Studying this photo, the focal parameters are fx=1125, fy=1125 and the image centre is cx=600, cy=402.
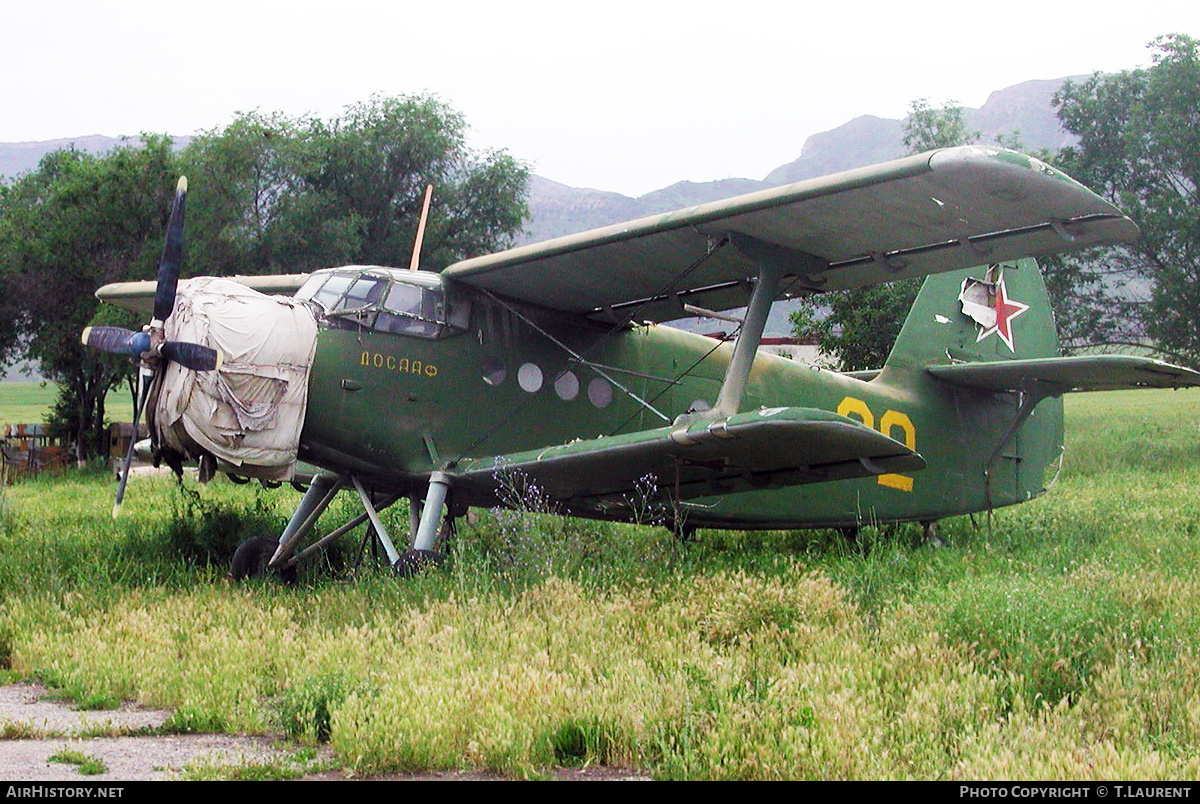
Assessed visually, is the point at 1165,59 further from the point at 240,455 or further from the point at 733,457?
the point at 240,455

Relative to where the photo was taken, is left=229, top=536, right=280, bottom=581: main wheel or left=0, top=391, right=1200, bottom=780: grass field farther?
left=229, top=536, right=280, bottom=581: main wheel

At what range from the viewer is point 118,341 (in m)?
7.94

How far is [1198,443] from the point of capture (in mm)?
24047

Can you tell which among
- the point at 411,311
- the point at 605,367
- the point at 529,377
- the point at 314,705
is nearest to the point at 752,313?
the point at 605,367

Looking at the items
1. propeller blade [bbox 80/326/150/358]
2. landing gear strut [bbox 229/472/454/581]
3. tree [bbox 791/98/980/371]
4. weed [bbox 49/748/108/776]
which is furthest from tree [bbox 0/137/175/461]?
weed [bbox 49/748/108/776]

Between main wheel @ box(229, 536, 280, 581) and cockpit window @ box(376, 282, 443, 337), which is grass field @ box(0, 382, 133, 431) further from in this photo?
cockpit window @ box(376, 282, 443, 337)

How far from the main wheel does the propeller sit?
1.33 m

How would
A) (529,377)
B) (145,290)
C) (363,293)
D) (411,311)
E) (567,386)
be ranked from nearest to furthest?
1. (363,293)
2. (411,311)
3. (529,377)
4. (567,386)
5. (145,290)

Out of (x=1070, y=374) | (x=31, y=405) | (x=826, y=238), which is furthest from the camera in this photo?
(x=31, y=405)

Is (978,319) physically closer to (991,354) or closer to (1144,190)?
(991,354)

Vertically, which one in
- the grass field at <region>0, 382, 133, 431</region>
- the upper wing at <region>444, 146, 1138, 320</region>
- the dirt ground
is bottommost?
the grass field at <region>0, 382, 133, 431</region>

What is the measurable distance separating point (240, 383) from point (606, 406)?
3.23m

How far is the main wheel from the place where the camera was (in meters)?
9.23

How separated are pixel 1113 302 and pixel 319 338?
22587 millimetres
